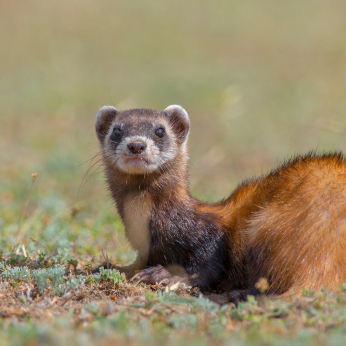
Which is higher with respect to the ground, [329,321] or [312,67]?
[312,67]

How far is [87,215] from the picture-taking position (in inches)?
330

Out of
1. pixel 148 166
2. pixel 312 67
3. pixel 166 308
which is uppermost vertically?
pixel 312 67

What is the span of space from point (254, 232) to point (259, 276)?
0.41m

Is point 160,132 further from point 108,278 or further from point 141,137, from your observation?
point 108,278

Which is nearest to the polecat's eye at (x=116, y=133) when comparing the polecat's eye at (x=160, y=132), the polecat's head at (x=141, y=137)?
the polecat's head at (x=141, y=137)

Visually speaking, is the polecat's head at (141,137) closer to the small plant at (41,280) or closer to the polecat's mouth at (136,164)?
the polecat's mouth at (136,164)

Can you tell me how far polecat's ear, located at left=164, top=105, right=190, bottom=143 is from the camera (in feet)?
21.5

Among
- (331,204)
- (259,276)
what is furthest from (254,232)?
(331,204)

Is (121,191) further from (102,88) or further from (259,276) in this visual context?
(102,88)

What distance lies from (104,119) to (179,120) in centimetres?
91

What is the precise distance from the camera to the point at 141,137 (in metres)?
5.76

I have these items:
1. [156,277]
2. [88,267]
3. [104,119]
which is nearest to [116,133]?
[104,119]

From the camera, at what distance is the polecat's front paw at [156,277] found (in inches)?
204

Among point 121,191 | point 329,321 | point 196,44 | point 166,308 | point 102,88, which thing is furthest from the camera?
point 196,44
